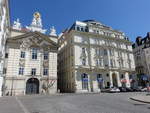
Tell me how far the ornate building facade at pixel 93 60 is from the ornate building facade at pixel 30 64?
268 inches

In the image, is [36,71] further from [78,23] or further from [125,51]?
[125,51]

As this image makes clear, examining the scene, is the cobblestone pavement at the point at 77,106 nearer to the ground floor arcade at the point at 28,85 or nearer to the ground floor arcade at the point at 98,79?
the ground floor arcade at the point at 28,85

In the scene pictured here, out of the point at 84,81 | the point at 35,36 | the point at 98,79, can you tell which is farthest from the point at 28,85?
the point at 98,79

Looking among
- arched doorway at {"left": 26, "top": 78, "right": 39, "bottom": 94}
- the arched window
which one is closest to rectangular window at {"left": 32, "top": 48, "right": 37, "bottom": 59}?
arched doorway at {"left": 26, "top": 78, "right": 39, "bottom": 94}

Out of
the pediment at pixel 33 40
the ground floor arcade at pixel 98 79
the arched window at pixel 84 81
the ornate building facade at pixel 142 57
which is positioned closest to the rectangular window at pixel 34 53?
the pediment at pixel 33 40

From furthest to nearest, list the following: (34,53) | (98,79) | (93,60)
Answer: (93,60)
(98,79)
(34,53)

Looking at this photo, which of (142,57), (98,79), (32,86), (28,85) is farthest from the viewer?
(142,57)

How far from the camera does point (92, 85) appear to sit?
42.2 m

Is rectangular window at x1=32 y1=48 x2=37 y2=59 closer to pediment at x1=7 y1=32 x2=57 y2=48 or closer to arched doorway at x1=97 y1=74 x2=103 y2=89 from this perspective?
pediment at x1=7 y1=32 x2=57 y2=48

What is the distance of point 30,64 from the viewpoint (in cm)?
3700

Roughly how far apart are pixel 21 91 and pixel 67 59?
1878 centimetres

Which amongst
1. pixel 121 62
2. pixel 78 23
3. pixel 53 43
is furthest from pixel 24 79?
pixel 121 62

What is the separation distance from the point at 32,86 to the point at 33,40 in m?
13.3

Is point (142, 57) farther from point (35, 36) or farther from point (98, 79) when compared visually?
point (35, 36)
